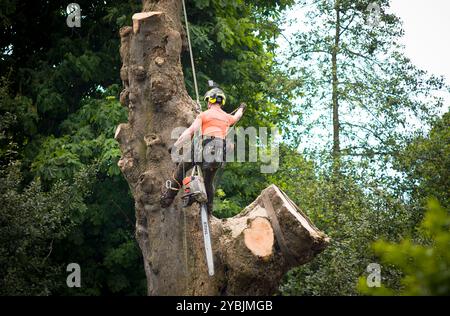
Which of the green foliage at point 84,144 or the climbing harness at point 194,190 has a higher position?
the green foliage at point 84,144

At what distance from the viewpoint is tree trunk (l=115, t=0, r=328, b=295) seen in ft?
32.3

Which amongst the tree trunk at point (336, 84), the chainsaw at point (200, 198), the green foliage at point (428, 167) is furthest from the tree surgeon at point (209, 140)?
the tree trunk at point (336, 84)

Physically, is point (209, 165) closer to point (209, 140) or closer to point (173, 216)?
point (209, 140)

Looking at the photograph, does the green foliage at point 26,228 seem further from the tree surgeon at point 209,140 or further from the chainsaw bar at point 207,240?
the chainsaw bar at point 207,240

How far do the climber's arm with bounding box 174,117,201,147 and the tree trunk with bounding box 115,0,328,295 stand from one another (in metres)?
0.76

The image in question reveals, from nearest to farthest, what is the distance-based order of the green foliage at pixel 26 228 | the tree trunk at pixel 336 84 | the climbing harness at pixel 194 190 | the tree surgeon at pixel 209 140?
the climbing harness at pixel 194 190, the tree surgeon at pixel 209 140, the green foliage at pixel 26 228, the tree trunk at pixel 336 84

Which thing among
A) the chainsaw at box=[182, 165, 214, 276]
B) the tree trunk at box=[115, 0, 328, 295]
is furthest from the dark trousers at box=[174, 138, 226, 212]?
the tree trunk at box=[115, 0, 328, 295]

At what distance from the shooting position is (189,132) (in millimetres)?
10211

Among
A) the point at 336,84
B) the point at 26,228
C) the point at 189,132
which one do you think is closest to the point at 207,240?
the point at 189,132

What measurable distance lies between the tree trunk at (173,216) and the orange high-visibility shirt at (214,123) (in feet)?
3.16

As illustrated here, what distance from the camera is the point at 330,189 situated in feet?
53.6

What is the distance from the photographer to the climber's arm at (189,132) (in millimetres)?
10156

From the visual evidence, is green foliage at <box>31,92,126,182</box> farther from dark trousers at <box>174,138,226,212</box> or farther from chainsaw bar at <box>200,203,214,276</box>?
chainsaw bar at <box>200,203,214,276</box>

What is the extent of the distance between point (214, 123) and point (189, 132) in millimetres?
331
